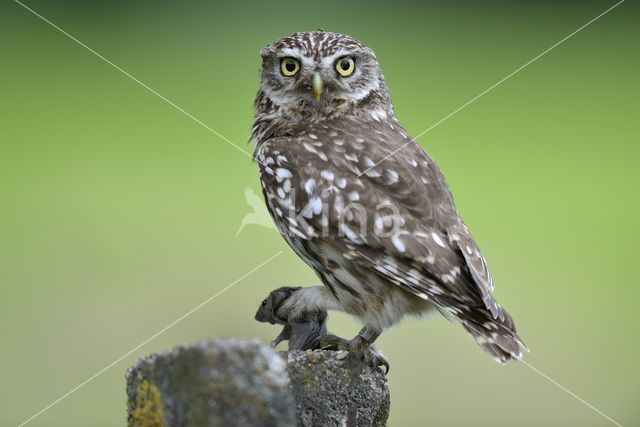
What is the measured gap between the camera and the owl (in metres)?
3.28

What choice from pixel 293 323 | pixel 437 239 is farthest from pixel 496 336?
pixel 293 323

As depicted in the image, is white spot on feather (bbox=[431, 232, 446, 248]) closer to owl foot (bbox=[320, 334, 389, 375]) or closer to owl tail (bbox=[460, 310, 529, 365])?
owl tail (bbox=[460, 310, 529, 365])

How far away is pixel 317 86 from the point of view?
384 centimetres

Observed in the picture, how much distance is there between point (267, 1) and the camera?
10102mm

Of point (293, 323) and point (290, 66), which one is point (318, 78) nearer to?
point (290, 66)

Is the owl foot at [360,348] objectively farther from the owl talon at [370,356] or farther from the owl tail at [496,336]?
the owl tail at [496,336]

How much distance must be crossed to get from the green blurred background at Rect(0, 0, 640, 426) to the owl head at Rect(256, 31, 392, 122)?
188 cm

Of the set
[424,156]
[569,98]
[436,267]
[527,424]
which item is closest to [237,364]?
[436,267]

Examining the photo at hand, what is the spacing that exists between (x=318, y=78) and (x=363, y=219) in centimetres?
80

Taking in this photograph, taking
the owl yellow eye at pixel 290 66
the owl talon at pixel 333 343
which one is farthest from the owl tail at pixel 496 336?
the owl yellow eye at pixel 290 66

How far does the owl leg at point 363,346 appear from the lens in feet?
10.1

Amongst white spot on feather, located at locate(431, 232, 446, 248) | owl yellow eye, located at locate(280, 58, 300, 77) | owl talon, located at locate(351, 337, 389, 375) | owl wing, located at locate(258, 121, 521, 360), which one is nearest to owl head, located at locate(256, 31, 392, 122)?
owl yellow eye, located at locate(280, 58, 300, 77)

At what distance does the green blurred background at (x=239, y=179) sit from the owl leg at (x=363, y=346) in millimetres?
2168

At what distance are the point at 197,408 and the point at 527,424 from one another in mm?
4140
